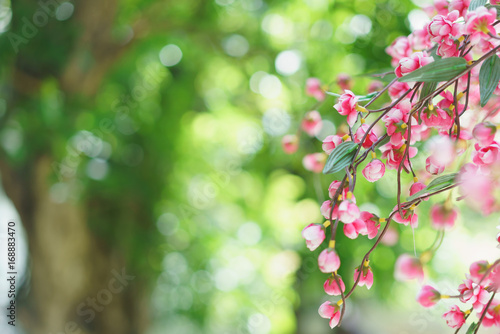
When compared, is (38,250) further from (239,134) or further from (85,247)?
(239,134)

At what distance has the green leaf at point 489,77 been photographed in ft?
1.15

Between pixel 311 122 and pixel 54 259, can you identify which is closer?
pixel 311 122

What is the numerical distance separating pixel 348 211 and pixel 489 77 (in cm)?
16

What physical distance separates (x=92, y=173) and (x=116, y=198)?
40cm

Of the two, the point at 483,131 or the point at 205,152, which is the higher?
the point at 483,131

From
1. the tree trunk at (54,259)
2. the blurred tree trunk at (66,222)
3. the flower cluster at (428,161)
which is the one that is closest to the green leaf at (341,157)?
the flower cluster at (428,161)

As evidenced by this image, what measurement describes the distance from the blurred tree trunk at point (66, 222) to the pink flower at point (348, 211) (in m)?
1.21

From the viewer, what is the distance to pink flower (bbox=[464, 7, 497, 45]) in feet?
1.05

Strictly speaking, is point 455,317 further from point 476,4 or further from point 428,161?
point 476,4

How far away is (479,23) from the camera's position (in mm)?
321

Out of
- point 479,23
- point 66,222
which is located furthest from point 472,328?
point 66,222

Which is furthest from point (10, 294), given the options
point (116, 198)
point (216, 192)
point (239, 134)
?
point (239, 134)

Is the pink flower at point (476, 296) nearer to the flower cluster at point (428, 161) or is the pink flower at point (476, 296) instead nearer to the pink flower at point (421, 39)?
the flower cluster at point (428, 161)

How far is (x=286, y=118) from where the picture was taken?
1.42 meters
